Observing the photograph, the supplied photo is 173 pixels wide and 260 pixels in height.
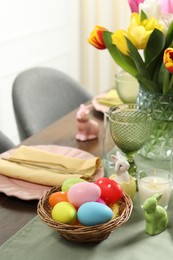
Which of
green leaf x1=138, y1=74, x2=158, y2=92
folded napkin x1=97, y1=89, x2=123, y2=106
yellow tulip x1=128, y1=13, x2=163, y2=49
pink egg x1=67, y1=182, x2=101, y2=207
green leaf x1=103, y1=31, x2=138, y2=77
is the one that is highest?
yellow tulip x1=128, y1=13, x2=163, y2=49

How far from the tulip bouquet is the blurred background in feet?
4.98

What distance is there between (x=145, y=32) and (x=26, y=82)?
88 cm

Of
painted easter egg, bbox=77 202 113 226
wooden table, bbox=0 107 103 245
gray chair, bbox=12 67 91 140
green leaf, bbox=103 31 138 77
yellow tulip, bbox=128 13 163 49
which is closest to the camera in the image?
painted easter egg, bbox=77 202 113 226

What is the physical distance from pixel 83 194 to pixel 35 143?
1.81 ft

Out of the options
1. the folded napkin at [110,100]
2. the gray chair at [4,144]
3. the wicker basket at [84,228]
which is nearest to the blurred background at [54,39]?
the folded napkin at [110,100]

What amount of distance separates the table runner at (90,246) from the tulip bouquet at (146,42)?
0.35m

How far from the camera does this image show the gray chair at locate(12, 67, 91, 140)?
5.65ft

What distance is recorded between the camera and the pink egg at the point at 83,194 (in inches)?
31.6

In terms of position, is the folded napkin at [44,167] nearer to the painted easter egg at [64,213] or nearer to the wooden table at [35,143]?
the wooden table at [35,143]

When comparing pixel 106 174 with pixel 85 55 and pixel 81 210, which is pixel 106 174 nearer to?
pixel 81 210

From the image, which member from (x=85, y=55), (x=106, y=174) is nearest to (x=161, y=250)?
(x=106, y=174)

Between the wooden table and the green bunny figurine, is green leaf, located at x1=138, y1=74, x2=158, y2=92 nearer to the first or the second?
the wooden table

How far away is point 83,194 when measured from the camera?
80cm

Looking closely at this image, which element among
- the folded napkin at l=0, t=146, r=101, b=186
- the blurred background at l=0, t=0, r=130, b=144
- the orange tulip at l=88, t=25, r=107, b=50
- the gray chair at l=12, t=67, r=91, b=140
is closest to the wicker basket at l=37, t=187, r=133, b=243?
the folded napkin at l=0, t=146, r=101, b=186
